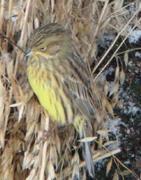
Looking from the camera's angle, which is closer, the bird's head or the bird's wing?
the bird's head

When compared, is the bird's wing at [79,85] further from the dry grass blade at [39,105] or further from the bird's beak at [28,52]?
the bird's beak at [28,52]

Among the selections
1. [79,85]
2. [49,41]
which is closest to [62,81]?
[79,85]

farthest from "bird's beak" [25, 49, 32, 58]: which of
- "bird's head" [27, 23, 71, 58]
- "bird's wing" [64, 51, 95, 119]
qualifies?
"bird's wing" [64, 51, 95, 119]

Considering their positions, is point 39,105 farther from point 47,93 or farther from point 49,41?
point 49,41

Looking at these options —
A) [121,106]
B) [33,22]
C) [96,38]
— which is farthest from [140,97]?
[33,22]

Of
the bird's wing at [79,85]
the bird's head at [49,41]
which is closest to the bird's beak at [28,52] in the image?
the bird's head at [49,41]

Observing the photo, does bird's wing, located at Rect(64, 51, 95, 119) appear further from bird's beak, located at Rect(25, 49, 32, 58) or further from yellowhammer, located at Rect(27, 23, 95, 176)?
bird's beak, located at Rect(25, 49, 32, 58)

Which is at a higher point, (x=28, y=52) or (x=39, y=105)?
(x=28, y=52)
